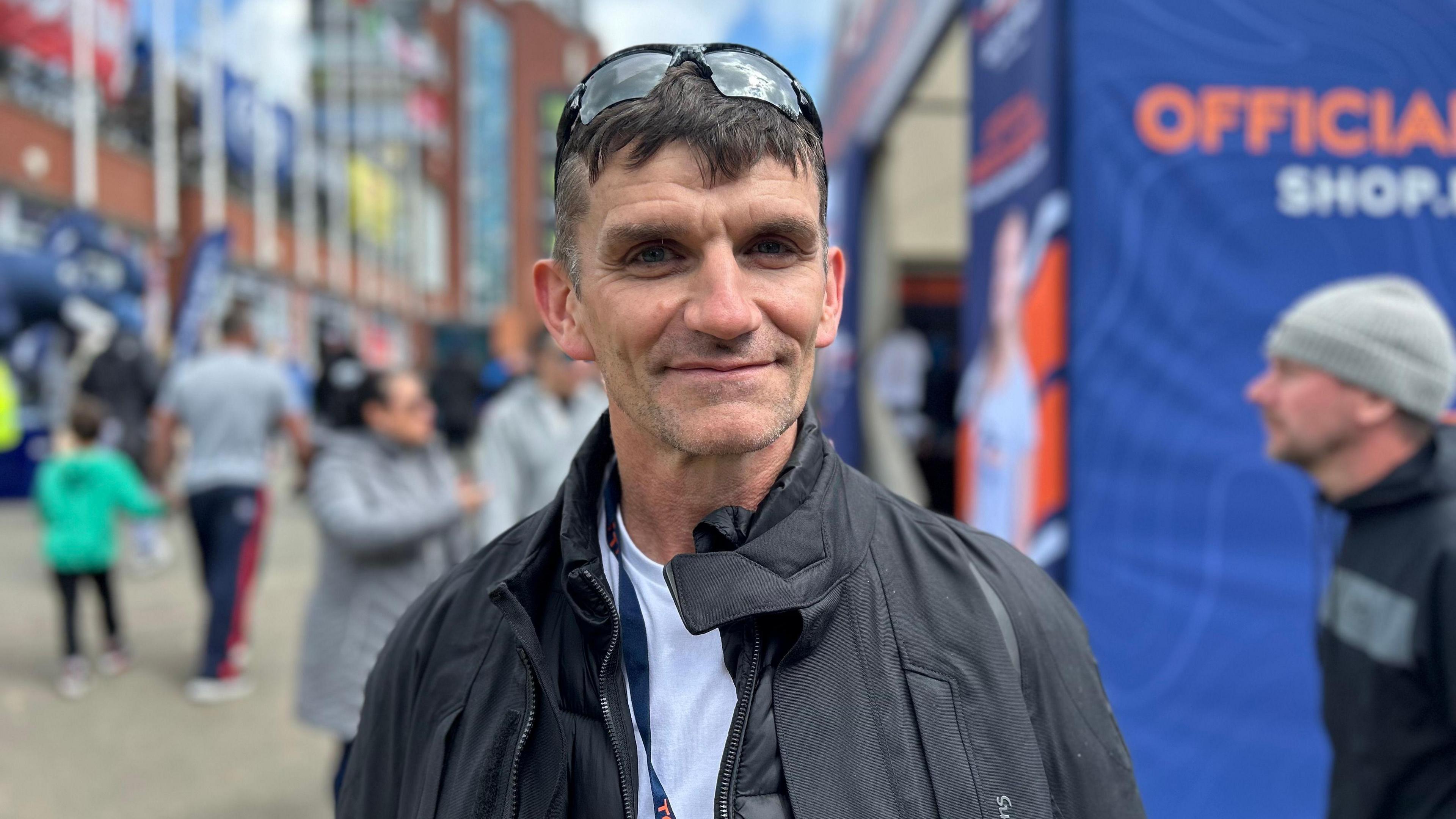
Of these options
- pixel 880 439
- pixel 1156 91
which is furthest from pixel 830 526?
pixel 880 439

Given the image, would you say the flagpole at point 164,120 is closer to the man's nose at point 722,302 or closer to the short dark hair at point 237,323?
the short dark hair at point 237,323

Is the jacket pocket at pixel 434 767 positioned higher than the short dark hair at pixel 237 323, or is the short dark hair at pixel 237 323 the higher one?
the short dark hair at pixel 237 323

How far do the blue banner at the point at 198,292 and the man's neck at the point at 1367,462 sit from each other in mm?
12379

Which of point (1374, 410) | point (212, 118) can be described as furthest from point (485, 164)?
point (1374, 410)

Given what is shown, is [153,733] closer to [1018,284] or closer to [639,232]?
[1018,284]

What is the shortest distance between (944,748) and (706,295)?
0.60 meters

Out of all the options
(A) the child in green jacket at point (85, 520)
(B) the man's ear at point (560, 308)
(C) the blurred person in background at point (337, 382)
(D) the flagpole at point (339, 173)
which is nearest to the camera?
(B) the man's ear at point (560, 308)

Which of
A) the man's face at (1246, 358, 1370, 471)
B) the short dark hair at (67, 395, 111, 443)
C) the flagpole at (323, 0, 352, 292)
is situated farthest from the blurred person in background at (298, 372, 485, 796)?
the flagpole at (323, 0, 352, 292)

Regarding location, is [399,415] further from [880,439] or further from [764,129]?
[880,439]

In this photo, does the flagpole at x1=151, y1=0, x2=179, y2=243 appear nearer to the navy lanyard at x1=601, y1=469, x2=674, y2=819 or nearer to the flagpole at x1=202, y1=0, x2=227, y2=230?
the flagpole at x1=202, y1=0, x2=227, y2=230

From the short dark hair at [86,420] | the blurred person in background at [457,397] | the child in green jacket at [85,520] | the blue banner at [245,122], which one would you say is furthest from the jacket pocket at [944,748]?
the blue banner at [245,122]

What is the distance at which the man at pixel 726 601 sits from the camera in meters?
1.21

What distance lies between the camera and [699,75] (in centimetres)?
135

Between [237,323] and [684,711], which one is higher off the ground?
[237,323]
